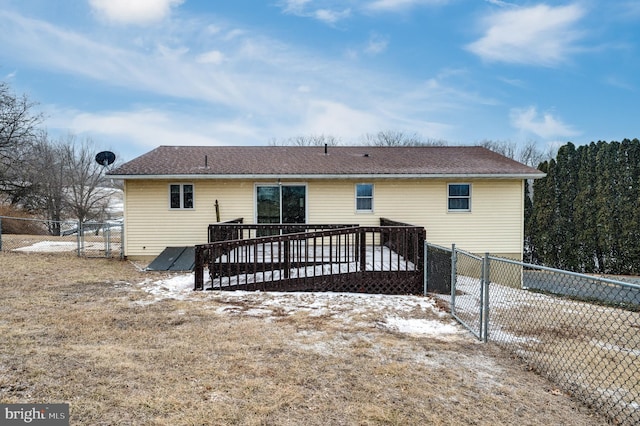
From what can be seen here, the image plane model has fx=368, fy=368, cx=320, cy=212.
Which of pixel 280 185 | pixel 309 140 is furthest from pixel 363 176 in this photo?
pixel 309 140

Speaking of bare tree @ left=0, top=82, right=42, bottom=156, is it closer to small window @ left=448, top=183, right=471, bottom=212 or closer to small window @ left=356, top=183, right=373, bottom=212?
small window @ left=356, top=183, right=373, bottom=212

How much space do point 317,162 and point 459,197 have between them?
4851 millimetres

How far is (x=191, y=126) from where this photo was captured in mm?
30328

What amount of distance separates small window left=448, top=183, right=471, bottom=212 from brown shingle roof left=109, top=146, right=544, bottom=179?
592mm

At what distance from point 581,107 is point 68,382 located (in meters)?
32.6

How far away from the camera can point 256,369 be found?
3.54 metres

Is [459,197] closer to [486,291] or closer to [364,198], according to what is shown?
[364,198]

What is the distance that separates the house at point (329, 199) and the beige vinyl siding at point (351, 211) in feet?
0.10

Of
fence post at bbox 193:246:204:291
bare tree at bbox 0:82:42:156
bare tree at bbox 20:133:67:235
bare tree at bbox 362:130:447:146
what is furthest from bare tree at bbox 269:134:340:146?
fence post at bbox 193:246:204:291

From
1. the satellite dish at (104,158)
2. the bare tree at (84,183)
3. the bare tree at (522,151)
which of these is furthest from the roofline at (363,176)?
the bare tree at (522,151)

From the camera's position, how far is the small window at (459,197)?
474 inches

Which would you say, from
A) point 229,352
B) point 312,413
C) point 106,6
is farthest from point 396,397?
point 106,6

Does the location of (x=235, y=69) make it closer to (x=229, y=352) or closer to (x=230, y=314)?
(x=230, y=314)

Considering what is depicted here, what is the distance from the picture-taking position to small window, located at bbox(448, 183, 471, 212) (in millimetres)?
12031
